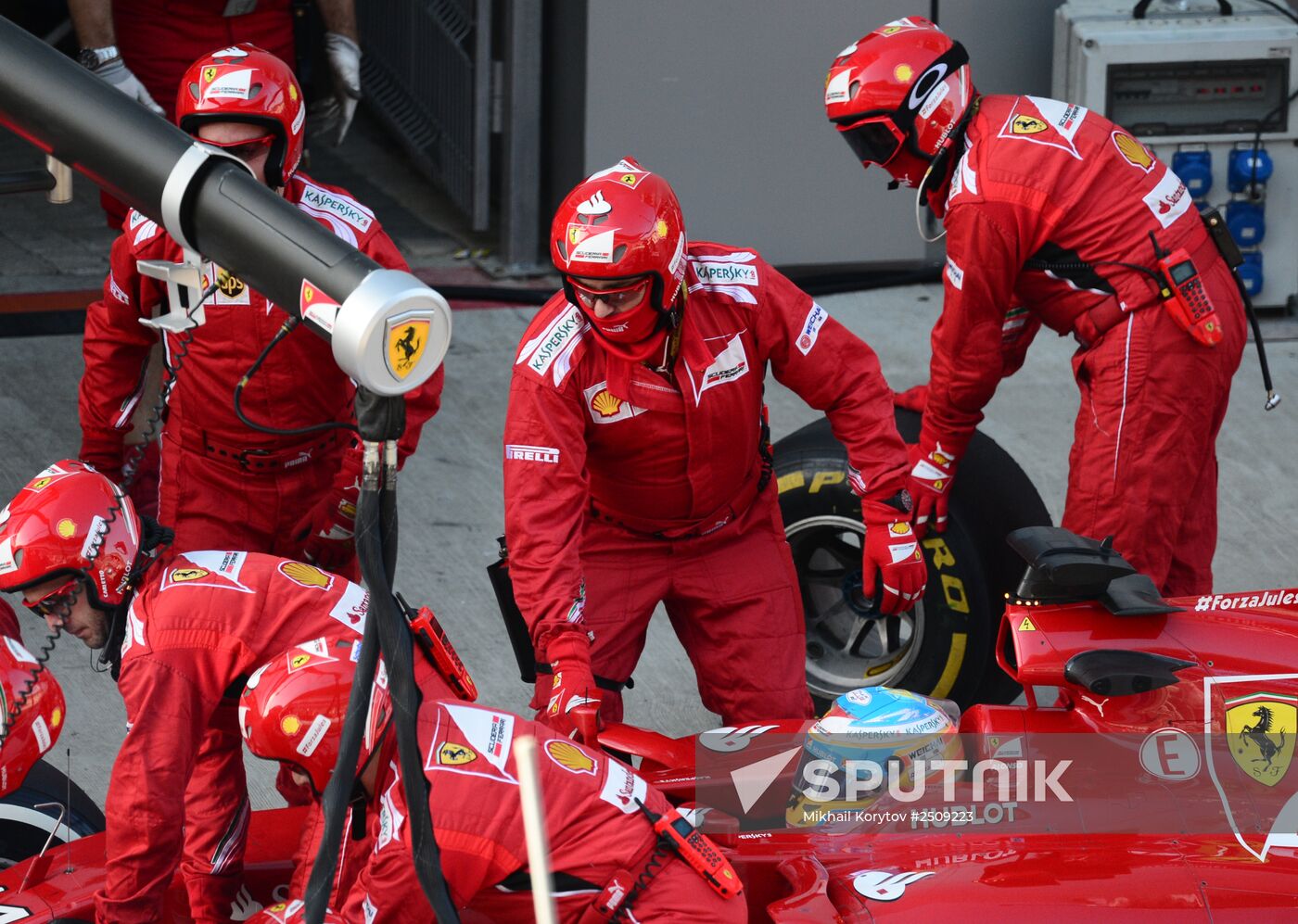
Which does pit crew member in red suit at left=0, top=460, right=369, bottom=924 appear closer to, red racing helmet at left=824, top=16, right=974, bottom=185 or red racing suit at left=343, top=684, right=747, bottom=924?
red racing suit at left=343, top=684, right=747, bottom=924

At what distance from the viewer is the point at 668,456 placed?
3988mm

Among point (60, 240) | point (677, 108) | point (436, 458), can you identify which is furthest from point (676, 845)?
point (60, 240)

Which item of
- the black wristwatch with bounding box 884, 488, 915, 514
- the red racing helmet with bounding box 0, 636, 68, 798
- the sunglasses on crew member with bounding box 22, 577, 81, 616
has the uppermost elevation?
the sunglasses on crew member with bounding box 22, 577, 81, 616

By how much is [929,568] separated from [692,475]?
2.93 feet

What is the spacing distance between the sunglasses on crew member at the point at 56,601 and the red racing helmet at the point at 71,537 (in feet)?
0.09

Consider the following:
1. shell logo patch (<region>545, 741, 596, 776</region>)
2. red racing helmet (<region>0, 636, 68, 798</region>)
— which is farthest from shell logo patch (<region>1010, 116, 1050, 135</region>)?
red racing helmet (<region>0, 636, 68, 798</region>)

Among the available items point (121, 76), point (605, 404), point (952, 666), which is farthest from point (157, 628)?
point (121, 76)

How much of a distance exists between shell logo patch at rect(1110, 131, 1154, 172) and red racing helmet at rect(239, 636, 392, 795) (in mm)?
2614

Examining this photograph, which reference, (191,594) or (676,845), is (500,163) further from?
(676,845)

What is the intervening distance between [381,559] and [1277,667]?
2301 mm

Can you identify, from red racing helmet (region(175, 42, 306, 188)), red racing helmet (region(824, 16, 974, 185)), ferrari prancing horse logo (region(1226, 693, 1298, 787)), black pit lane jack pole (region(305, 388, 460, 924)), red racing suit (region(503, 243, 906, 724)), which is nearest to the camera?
black pit lane jack pole (region(305, 388, 460, 924))

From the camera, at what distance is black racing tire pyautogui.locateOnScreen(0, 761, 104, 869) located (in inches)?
138

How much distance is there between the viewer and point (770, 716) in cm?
415

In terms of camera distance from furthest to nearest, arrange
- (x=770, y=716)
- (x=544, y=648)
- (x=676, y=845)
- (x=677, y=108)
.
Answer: (x=677, y=108) < (x=770, y=716) < (x=544, y=648) < (x=676, y=845)
